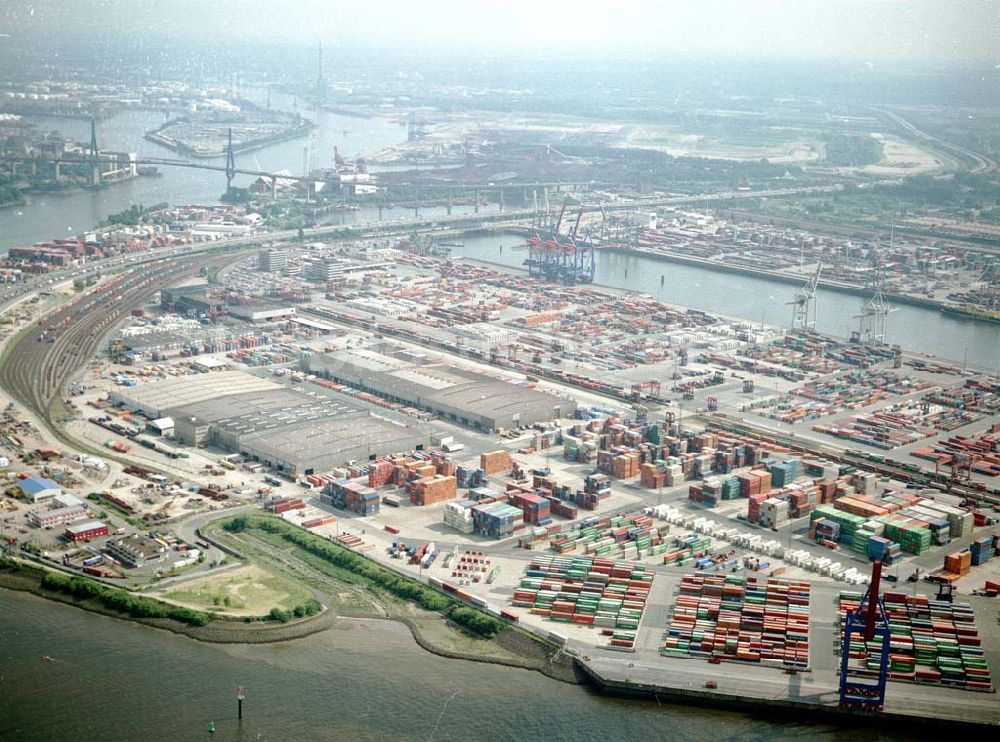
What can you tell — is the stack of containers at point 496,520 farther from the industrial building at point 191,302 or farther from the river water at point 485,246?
the river water at point 485,246

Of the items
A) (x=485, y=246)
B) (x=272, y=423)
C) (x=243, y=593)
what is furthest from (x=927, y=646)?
(x=485, y=246)

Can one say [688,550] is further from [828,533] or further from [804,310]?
[804,310]

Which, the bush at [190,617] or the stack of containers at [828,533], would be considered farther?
the stack of containers at [828,533]

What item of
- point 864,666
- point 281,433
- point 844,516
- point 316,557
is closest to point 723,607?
point 864,666

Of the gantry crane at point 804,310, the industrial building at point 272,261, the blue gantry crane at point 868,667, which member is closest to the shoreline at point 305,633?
the blue gantry crane at point 868,667

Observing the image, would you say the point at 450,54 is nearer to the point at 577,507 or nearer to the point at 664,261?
the point at 664,261

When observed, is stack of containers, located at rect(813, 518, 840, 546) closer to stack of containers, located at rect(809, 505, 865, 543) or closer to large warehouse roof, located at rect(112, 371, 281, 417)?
stack of containers, located at rect(809, 505, 865, 543)
